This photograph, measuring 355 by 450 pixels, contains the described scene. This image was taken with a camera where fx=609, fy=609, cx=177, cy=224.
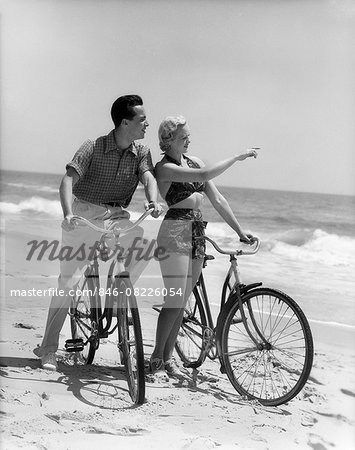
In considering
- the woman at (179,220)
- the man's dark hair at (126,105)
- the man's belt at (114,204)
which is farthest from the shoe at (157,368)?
the man's dark hair at (126,105)

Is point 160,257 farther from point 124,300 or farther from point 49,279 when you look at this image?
point 49,279

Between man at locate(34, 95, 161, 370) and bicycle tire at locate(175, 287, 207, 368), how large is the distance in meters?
0.47

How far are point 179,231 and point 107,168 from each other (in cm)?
56

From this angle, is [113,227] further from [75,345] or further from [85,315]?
[75,345]

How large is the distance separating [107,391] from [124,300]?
0.61 meters

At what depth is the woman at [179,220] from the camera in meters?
3.47

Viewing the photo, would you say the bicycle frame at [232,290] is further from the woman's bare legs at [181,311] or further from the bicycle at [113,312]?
A: the bicycle at [113,312]

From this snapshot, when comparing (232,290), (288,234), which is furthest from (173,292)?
(288,234)

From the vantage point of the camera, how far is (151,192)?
3.42m

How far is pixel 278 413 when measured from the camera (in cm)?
337

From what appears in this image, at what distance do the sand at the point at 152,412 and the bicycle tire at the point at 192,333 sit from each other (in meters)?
0.13

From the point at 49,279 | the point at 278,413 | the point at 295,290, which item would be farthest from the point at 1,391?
the point at 295,290

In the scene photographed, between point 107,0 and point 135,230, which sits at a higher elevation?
point 107,0

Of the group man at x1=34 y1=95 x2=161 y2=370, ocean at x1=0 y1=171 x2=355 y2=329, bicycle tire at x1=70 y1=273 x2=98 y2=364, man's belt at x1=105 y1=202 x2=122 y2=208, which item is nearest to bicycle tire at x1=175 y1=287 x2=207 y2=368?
man at x1=34 y1=95 x2=161 y2=370
